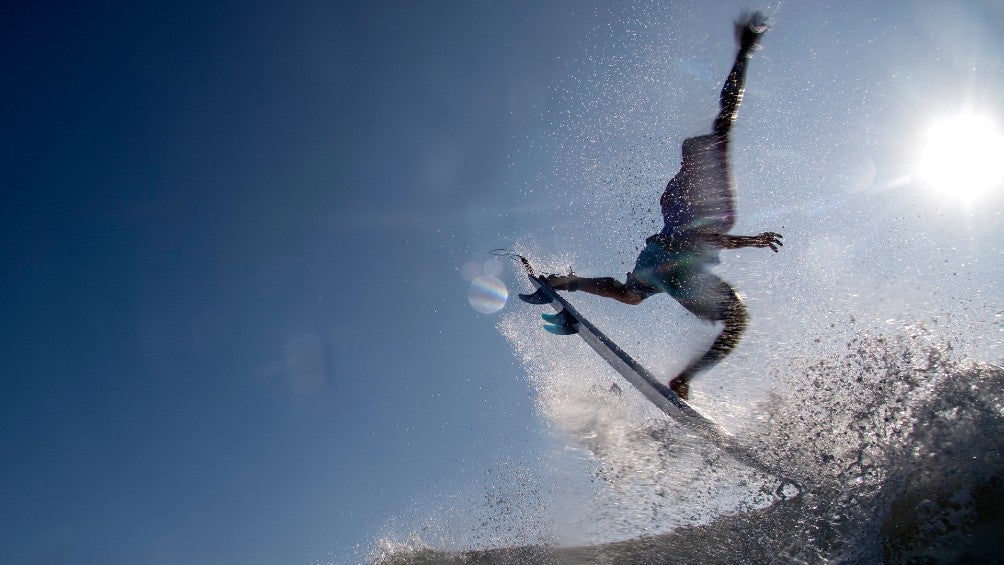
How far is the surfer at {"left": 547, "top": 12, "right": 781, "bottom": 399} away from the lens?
471 centimetres

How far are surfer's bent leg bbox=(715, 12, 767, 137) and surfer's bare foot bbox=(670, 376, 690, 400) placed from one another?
9.96ft

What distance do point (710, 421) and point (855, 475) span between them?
1622 mm

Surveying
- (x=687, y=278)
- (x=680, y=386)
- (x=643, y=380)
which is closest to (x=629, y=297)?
(x=687, y=278)

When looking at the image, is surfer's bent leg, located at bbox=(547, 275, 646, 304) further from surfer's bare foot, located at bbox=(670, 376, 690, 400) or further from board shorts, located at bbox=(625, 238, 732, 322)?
surfer's bare foot, located at bbox=(670, 376, 690, 400)

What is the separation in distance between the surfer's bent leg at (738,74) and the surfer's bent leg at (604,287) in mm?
2249

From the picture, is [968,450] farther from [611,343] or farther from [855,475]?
[611,343]

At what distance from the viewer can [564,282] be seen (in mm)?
6453

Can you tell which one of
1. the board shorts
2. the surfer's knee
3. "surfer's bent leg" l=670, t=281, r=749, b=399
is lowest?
"surfer's bent leg" l=670, t=281, r=749, b=399

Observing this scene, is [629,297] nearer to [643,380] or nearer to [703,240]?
[643,380]

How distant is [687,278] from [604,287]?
1.12 meters

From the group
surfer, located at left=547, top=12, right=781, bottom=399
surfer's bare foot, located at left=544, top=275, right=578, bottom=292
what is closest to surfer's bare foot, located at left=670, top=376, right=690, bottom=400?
surfer, located at left=547, top=12, right=781, bottom=399

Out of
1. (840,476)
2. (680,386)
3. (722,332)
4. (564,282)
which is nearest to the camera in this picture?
(840,476)

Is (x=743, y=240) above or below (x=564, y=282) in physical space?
below

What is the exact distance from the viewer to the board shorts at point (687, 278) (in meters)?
5.36
